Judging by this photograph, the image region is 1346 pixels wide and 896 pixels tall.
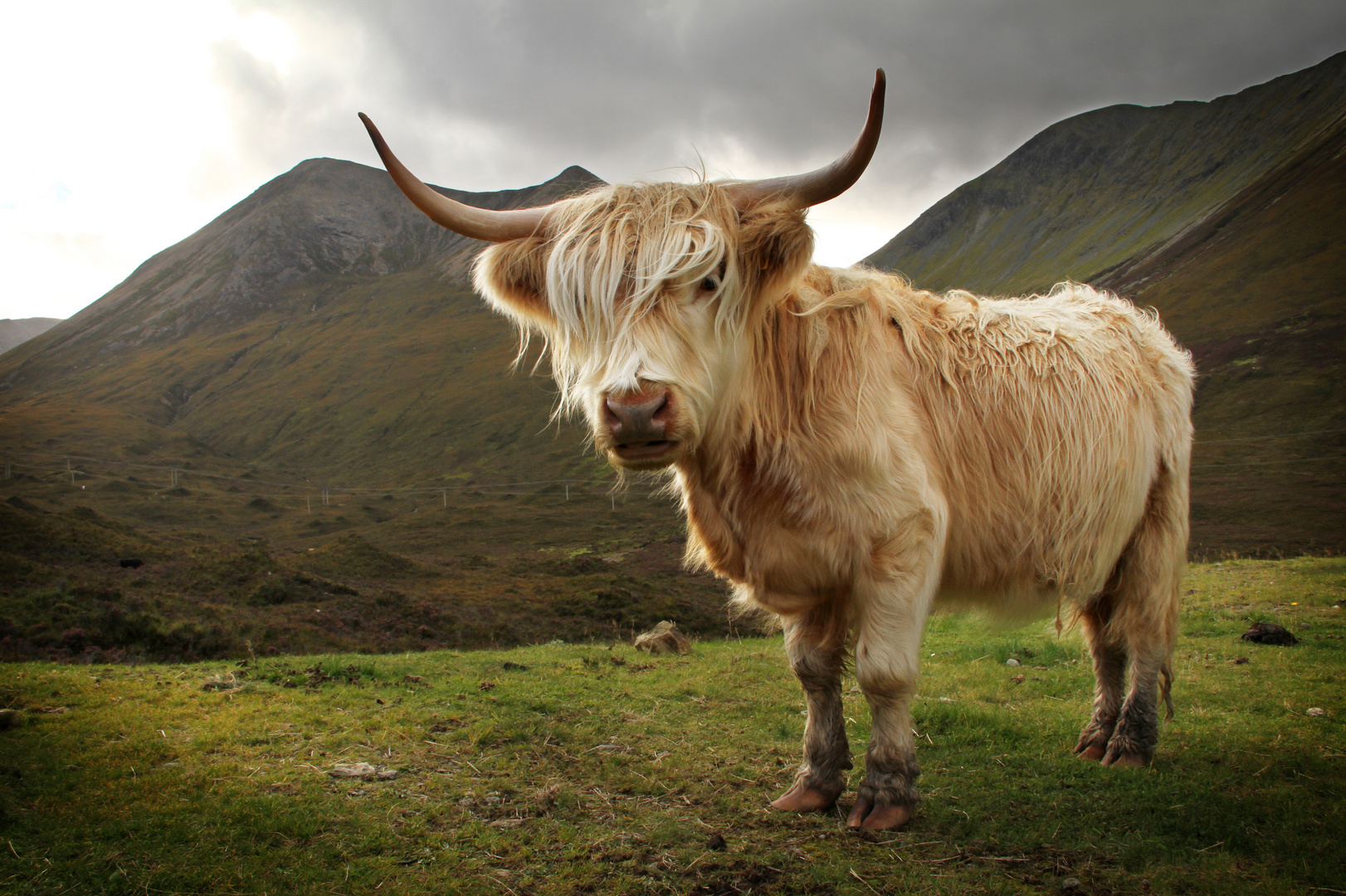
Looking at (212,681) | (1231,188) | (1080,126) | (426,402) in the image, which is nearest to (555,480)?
(426,402)

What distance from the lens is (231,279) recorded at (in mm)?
153375

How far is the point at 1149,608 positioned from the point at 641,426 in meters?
3.47

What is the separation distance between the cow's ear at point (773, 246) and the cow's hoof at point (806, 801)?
8.06 ft

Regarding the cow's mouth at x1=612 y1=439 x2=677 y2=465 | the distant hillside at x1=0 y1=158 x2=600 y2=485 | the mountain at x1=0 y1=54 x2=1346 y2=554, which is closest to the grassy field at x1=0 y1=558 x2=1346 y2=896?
the cow's mouth at x1=612 y1=439 x2=677 y2=465

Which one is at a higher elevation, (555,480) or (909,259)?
(909,259)

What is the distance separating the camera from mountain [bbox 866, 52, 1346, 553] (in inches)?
1423

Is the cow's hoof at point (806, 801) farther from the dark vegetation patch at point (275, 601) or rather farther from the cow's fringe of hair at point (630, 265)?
the dark vegetation patch at point (275, 601)

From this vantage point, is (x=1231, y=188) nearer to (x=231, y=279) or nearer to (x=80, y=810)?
(x=80, y=810)

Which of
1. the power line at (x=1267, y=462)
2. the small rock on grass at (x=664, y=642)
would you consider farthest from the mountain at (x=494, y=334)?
the small rock on grass at (x=664, y=642)

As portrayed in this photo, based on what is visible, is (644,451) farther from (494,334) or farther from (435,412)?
(494,334)

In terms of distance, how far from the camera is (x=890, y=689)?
3.41 m

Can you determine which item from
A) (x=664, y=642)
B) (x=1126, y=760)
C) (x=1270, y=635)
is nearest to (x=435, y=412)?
(x=664, y=642)

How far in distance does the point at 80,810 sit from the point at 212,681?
234cm

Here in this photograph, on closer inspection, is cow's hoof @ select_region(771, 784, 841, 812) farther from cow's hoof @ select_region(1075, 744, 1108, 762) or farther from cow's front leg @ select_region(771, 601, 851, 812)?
cow's hoof @ select_region(1075, 744, 1108, 762)
